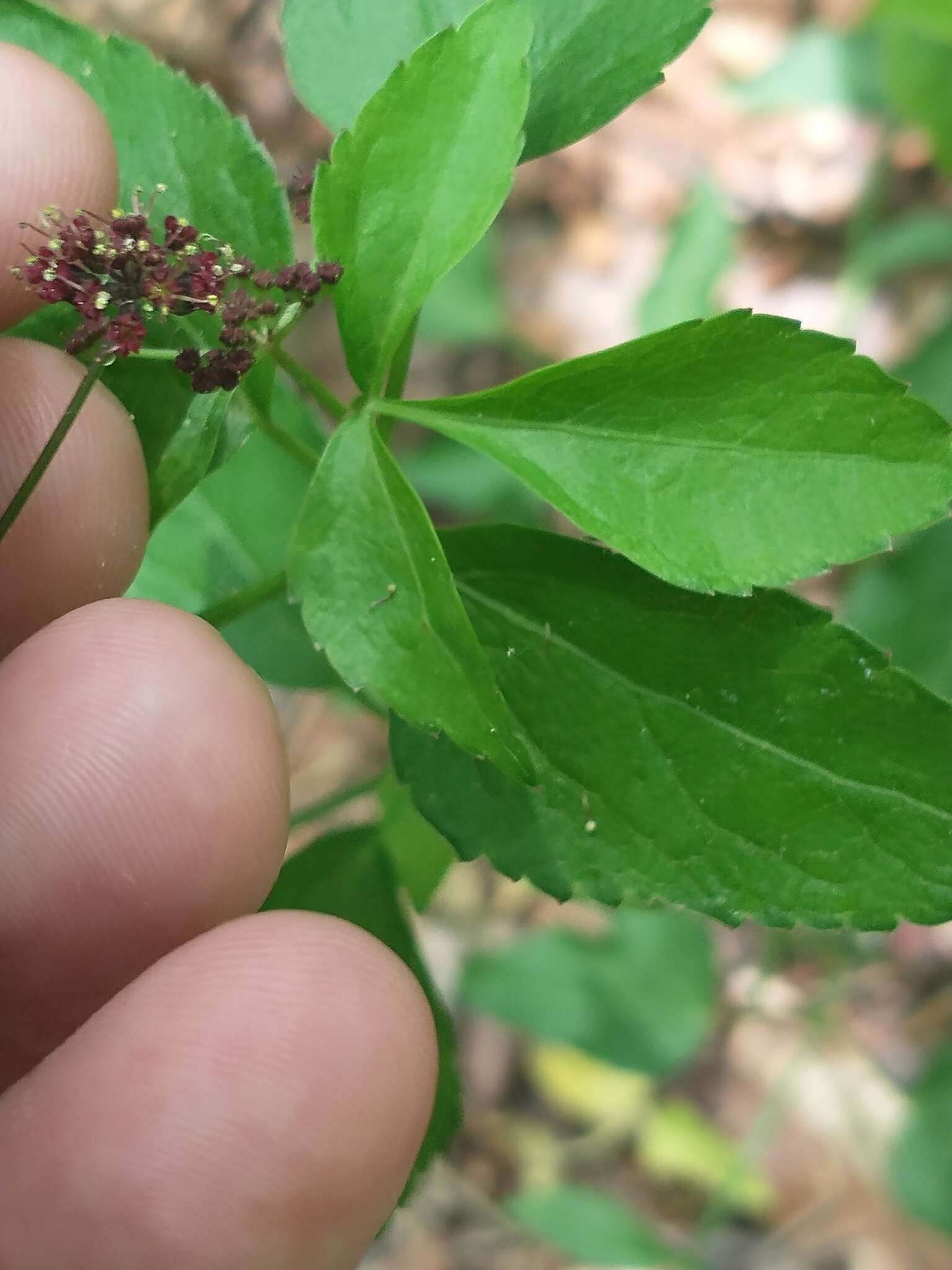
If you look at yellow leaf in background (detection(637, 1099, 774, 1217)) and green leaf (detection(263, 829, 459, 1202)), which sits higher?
green leaf (detection(263, 829, 459, 1202))

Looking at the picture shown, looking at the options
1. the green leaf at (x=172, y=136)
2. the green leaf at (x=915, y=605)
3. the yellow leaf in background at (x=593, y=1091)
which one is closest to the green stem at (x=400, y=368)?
the green leaf at (x=172, y=136)

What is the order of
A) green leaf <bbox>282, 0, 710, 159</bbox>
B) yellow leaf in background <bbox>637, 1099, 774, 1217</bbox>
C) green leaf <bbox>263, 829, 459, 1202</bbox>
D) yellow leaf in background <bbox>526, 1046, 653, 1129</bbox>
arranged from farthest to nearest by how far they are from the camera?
yellow leaf in background <bbox>526, 1046, 653, 1129</bbox>
yellow leaf in background <bbox>637, 1099, 774, 1217</bbox>
green leaf <bbox>263, 829, 459, 1202</bbox>
green leaf <bbox>282, 0, 710, 159</bbox>

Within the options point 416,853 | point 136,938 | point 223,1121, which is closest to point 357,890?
point 416,853

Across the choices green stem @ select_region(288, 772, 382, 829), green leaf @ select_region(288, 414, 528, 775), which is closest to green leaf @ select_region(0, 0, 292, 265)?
green leaf @ select_region(288, 414, 528, 775)

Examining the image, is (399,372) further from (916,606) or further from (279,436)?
(916,606)

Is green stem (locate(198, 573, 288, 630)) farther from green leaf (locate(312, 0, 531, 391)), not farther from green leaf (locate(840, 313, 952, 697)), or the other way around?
green leaf (locate(840, 313, 952, 697))

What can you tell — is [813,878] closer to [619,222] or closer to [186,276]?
[186,276]

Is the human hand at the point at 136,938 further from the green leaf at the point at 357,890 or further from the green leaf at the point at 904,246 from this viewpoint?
the green leaf at the point at 904,246
